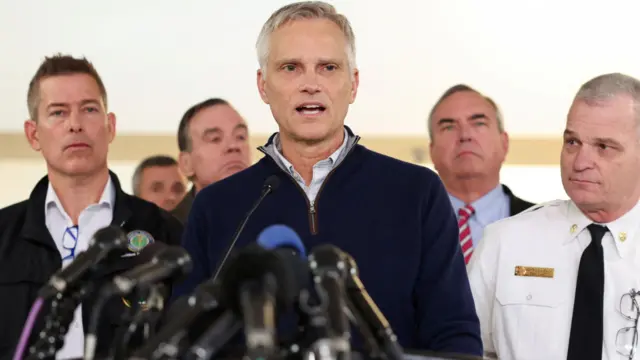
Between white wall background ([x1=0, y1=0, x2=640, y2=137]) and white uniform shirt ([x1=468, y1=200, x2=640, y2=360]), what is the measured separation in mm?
3415

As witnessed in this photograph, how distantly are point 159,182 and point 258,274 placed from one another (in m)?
4.47

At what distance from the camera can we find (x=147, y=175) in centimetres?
570

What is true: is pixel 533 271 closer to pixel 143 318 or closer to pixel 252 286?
pixel 143 318

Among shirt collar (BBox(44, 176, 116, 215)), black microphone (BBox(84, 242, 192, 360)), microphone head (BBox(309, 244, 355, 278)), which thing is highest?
shirt collar (BBox(44, 176, 116, 215))

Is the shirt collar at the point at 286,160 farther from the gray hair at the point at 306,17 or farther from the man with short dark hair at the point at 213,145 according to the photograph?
the man with short dark hair at the point at 213,145

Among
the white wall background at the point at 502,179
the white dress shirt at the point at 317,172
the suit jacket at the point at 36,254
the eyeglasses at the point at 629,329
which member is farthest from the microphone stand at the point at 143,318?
the white wall background at the point at 502,179

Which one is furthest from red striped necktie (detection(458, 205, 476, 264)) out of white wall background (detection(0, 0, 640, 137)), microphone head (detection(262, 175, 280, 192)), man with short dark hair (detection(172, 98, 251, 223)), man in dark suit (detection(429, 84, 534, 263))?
white wall background (detection(0, 0, 640, 137))

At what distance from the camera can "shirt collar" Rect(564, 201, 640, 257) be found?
2.88m

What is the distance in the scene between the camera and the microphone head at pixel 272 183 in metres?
2.28

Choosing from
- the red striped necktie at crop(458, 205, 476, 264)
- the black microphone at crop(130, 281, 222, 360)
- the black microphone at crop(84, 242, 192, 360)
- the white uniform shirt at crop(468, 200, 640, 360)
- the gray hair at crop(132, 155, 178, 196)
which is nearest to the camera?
the black microphone at crop(130, 281, 222, 360)

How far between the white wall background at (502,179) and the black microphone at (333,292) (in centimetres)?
535

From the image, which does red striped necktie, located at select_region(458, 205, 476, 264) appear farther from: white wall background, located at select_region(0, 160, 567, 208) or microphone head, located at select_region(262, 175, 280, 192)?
white wall background, located at select_region(0, 160, 567, 208)

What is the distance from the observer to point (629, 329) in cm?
274

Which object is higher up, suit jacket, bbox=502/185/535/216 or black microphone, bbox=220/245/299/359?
suit jacket, bbox=502/185/535/216
